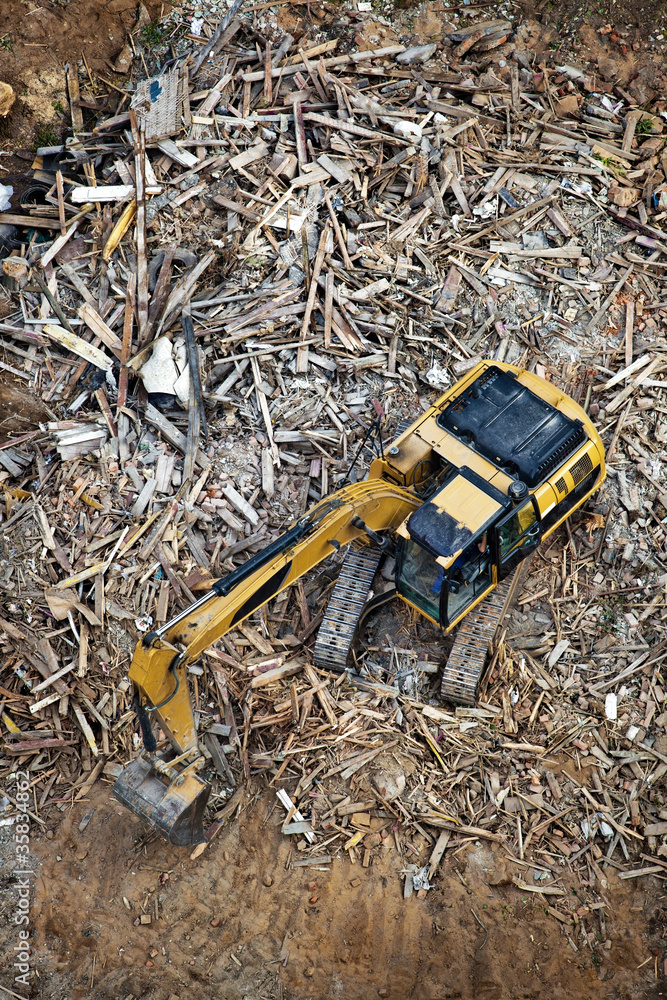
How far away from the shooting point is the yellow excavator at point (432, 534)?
7.91 meters

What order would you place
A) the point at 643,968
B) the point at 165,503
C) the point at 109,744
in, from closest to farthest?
the point at 643,968
the point at 109,744
the point at 165,503

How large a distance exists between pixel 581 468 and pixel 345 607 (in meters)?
3.22

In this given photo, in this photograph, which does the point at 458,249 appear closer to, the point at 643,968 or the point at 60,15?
the point at 60,15

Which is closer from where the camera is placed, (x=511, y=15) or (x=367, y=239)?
(x=367, y=239)

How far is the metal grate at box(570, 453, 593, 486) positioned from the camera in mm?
9625

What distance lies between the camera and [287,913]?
8727 millimetres

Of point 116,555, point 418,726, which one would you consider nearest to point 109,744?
point 116,555

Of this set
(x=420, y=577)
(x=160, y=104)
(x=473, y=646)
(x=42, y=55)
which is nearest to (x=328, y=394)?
(x=420, y=577)

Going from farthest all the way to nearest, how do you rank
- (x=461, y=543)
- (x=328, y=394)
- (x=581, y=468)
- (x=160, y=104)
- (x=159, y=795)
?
1. (x=160, y=104)
2. (x=328, y=394)
3. (x=581, y=468)
4. (x=461, y=543)
5. (x=159, y=795)

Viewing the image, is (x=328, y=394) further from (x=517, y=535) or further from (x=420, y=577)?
(x=517, y=535)

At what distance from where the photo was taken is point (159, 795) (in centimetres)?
794

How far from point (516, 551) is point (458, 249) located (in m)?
4.76

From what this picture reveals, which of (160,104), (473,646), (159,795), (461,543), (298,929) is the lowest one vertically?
(298,929)

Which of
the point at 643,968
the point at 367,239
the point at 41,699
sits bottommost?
the point at 41,699
